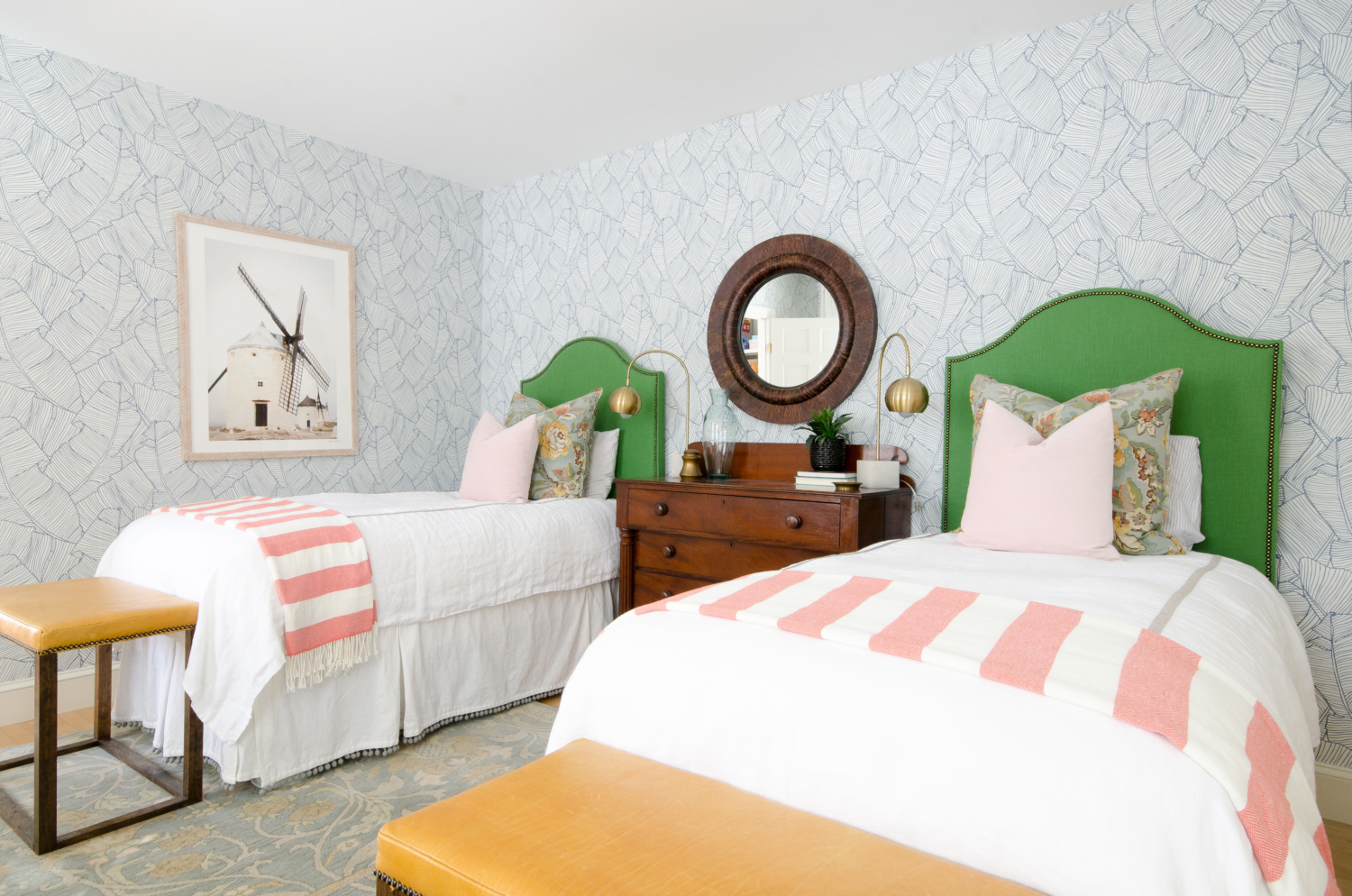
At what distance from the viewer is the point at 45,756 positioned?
186 cm

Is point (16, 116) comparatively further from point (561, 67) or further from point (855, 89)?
point (855, 89)

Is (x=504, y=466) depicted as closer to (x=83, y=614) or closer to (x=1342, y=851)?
(x=83, y=614)

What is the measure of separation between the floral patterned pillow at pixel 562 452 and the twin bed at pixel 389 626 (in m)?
0.15

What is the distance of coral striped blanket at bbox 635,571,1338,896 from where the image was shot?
34.8 inches

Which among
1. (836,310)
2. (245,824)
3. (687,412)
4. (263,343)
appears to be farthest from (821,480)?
(263,343)

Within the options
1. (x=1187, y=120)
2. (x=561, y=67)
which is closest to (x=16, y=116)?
(x=561, y=67)

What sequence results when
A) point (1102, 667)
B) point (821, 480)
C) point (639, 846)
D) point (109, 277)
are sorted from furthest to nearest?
point (109, 277)
point (821, 480)
point (1102, 667)
point (639, 846)

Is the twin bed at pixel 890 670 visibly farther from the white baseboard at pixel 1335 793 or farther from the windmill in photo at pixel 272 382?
the windmill in photo at pixel 272 382

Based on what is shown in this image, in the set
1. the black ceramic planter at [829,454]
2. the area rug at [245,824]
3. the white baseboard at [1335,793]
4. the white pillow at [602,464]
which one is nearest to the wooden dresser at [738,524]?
the black ceramic planter at [829,454]

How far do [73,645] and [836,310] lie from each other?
8.68 feet

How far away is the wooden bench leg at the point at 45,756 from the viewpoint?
1.83 metres

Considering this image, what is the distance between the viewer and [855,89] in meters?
3.01

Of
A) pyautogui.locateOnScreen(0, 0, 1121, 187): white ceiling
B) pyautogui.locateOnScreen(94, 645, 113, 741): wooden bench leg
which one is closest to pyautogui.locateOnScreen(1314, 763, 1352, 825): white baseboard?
pyautogui.locateOnScreen(0, 0, 1121, 187): white ceiling

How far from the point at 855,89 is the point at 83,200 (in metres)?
3.02
